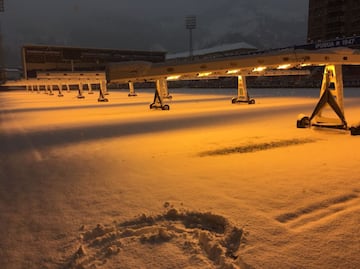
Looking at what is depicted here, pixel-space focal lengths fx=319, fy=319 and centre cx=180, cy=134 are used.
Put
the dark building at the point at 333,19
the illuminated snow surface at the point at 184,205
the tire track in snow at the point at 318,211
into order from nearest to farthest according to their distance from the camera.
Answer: the illuminated snow surface at the point at 184,205, the tire track in snow at the point at 318,211, the dark building at the point at 333,19

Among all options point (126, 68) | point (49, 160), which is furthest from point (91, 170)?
point (126, 68)

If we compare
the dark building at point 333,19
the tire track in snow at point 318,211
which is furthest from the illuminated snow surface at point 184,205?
the dark building at point 333,19

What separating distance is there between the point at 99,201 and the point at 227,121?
937 centimetres

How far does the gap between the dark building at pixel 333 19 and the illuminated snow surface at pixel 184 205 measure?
81.7m

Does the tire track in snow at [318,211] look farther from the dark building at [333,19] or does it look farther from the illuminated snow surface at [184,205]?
the dark building at [333,19]

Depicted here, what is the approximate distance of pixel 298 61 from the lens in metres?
9.46

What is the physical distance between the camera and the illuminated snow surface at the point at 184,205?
3.26 meters

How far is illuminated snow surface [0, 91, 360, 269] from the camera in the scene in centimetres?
326

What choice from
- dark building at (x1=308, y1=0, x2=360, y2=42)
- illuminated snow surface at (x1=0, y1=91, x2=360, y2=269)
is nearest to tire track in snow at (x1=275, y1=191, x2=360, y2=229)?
illuminated snow surface at (x1=0, y1=91, x2=360, y2=269)

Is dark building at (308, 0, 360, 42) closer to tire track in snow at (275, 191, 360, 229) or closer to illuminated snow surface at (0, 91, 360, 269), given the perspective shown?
illuminated snow surface at (0, 91, 360, 269)

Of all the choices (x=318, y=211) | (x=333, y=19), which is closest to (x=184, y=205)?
(x=318, y=211)

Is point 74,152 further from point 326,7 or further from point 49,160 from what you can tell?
point 326,7

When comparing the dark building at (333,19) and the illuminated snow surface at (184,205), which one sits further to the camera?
the dark building at (333,19)

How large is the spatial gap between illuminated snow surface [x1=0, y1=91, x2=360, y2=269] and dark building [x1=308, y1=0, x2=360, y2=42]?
81676mm
